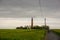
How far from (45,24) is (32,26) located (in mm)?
11247

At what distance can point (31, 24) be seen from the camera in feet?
222

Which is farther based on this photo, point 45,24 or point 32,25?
point 45,24

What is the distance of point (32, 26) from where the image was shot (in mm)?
67938

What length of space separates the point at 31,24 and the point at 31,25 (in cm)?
41

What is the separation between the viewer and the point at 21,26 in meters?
80.3

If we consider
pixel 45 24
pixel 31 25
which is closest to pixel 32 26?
pixel 31 25

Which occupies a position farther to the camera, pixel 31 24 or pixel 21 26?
pixel 21 26

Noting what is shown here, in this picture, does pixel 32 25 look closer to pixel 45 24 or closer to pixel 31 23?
pixel 31 23

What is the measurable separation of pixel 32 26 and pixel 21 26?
13308mm

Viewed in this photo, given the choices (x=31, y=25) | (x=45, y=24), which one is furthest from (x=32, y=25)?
(x=45, y=24)

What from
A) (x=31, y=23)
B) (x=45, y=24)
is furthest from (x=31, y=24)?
(x=45, y=24)

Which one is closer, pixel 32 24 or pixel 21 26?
pixel 32 24

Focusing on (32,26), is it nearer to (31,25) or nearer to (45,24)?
(31,25)

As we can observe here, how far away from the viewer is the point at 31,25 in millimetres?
67688
